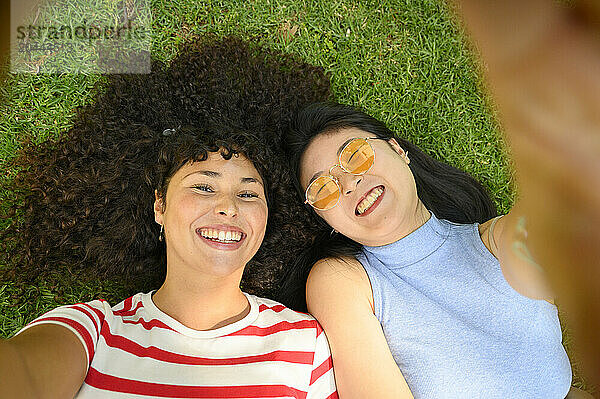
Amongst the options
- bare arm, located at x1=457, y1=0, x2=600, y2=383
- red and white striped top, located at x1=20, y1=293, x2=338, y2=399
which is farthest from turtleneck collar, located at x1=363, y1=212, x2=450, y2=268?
bare arm, located at x1=457, y1=0, x2=600, y2=383

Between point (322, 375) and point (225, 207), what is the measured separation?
1.03m

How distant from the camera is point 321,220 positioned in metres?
3.37

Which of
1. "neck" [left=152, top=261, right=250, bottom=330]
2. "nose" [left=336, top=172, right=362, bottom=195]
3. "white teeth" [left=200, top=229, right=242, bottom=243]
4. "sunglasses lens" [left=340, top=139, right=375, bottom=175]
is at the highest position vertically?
"sunglasses lens" [left=340, top=139, right=375, bottom=175]

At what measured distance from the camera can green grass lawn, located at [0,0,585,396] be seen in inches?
149

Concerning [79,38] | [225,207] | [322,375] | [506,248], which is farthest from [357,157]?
[79,38]

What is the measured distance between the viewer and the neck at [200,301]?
275 centimetres

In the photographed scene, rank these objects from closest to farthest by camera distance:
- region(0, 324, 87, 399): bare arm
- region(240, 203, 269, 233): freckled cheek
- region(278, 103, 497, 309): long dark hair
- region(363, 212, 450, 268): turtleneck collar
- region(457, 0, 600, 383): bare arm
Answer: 1. region(457, 0, 600, 383): bare arm
2. region(0, 324, 87, 399): bare arm
3. region(240, 203, 269, 233): freckled cheek
4. region(363, 212, 450, 268): turtleneck collar
5. region(278, 103, 497, 309): long dark hair

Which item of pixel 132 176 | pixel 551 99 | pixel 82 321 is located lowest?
pixel 82 321

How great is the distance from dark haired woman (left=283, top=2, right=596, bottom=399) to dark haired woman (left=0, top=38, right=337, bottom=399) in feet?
0.70

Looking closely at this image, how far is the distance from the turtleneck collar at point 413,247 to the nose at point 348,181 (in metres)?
0.44

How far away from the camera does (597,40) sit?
15.6 inches

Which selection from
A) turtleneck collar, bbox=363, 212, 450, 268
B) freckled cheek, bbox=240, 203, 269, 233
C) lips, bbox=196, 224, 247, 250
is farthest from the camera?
turtleneck collar, bbox=363, 212, 450, 268

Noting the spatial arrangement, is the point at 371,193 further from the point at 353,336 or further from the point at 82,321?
the point at 82,321

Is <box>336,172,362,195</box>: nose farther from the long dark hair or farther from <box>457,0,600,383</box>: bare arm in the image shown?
<box>457,0,600,383</box>: bare arm
